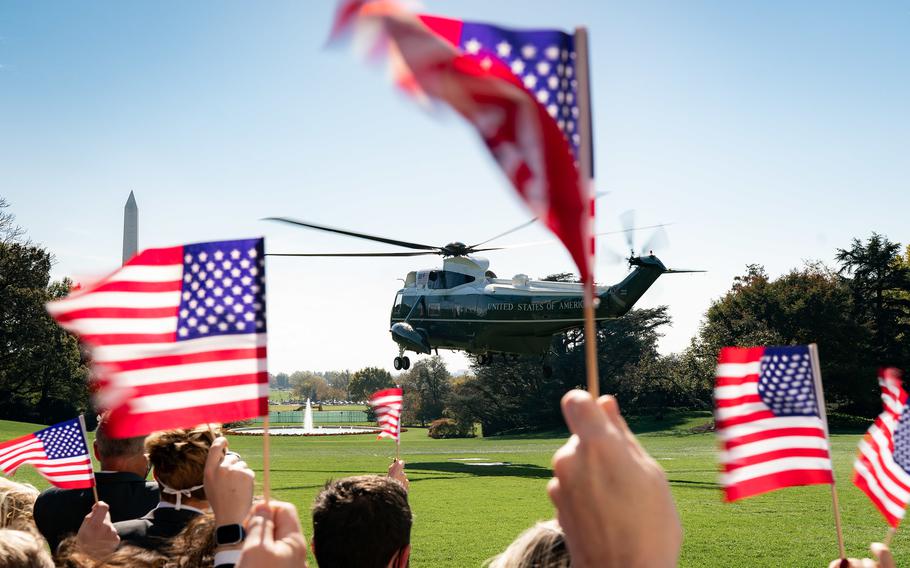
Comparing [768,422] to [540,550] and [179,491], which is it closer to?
[540,550]

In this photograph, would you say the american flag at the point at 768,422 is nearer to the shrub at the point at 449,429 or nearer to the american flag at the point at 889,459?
the american flag at the point at 889,459

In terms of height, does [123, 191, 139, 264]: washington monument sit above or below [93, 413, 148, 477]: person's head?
above

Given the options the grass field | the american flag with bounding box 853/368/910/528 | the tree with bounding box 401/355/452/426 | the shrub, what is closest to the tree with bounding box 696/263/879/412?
the shrub

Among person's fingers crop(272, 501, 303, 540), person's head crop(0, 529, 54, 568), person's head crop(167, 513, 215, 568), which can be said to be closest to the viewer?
person's fingers crop(272, 501, 303, 540)

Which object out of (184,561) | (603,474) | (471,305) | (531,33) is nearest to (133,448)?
(184,561)

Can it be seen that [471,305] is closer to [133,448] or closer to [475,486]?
[475,486]

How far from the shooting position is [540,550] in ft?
8.13

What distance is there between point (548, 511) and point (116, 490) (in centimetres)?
1097

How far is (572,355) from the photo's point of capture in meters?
58.4

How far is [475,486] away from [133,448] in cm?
1494

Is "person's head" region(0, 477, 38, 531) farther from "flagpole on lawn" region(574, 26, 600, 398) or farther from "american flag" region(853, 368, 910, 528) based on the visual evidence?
"american flag" region(853, 368, 910, 528)

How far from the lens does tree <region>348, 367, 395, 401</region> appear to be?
9906cm

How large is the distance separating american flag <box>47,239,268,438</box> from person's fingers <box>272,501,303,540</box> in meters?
1.30

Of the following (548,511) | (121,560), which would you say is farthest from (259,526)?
(548,511)
